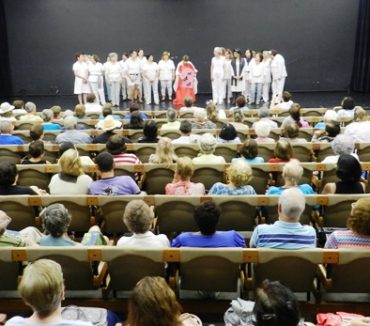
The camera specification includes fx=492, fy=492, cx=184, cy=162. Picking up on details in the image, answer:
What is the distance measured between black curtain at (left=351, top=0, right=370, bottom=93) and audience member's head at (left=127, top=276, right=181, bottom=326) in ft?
45.5

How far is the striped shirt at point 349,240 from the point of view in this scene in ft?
11.0

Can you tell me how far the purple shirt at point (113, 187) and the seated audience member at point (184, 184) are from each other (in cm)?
36

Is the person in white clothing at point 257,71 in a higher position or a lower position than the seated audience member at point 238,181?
higher

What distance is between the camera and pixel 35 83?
15.9 m

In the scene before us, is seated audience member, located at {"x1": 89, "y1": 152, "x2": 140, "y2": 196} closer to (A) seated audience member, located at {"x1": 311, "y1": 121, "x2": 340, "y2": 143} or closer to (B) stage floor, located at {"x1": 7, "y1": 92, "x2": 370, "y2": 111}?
(A) seated audience member, located at {"x1": 311, "y1": 121, "x2": 340, "y2": 143}

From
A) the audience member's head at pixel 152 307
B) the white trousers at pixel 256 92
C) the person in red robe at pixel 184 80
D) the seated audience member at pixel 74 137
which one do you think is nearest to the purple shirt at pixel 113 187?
the seated audience member at pixel 74 137

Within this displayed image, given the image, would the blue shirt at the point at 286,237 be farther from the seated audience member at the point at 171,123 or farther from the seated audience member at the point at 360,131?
the seated audience member at the point at 171,123

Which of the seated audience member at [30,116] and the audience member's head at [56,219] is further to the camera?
the seated audience member at [30,116]

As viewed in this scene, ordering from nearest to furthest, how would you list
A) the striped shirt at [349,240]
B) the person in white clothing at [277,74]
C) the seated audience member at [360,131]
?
the striped shirt at [349,240]
the seated audience member at [360,131]
the person in white clothing at [277,74]

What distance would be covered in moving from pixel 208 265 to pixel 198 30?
12.9m

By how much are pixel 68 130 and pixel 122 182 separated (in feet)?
9.35

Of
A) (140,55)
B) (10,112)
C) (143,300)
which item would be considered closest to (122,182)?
(143,300)

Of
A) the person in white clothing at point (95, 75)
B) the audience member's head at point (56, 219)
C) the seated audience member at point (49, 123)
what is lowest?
the audience member's head at point (56, 219)

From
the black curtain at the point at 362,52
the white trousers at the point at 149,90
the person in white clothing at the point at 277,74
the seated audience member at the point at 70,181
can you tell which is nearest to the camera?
the seated audience member at the point at 70,181
